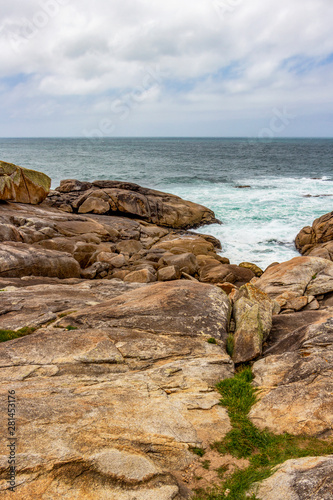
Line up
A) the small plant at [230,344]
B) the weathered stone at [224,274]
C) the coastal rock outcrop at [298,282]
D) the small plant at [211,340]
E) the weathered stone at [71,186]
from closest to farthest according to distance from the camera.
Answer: the small plant at [211,340]
the small plant at [230,344]
the coastal rock outcrop at [298,282]
the weathered stone at [224,274]
the weathered stone at [71,186]

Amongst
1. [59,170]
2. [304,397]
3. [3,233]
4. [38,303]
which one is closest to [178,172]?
[59,170]

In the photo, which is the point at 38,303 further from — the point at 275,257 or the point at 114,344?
the point at 275,257

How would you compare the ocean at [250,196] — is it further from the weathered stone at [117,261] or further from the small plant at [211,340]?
the small plant at [211,340]

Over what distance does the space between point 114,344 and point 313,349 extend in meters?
5.27

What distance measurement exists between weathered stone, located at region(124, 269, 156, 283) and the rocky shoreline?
2965 mm

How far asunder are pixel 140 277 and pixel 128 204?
16002 millimetres

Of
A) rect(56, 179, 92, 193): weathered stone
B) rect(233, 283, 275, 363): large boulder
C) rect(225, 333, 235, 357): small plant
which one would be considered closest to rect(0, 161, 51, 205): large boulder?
rect(56, 179, 92, 193): weathered stone

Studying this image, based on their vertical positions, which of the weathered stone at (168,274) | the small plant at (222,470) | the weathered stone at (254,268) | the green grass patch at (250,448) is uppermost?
the green grass patch at (250,448)

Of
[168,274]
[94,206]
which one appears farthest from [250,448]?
[94,206]

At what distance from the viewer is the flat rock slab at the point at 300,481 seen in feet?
14.9

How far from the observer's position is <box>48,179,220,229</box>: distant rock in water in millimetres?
32375

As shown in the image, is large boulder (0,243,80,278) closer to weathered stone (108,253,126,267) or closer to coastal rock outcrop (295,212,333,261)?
weathered stone (108,253,126,267)

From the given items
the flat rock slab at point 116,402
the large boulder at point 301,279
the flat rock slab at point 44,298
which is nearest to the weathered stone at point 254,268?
the large boulder at point 301,279

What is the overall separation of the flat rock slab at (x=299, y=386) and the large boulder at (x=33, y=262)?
38.5 ft
